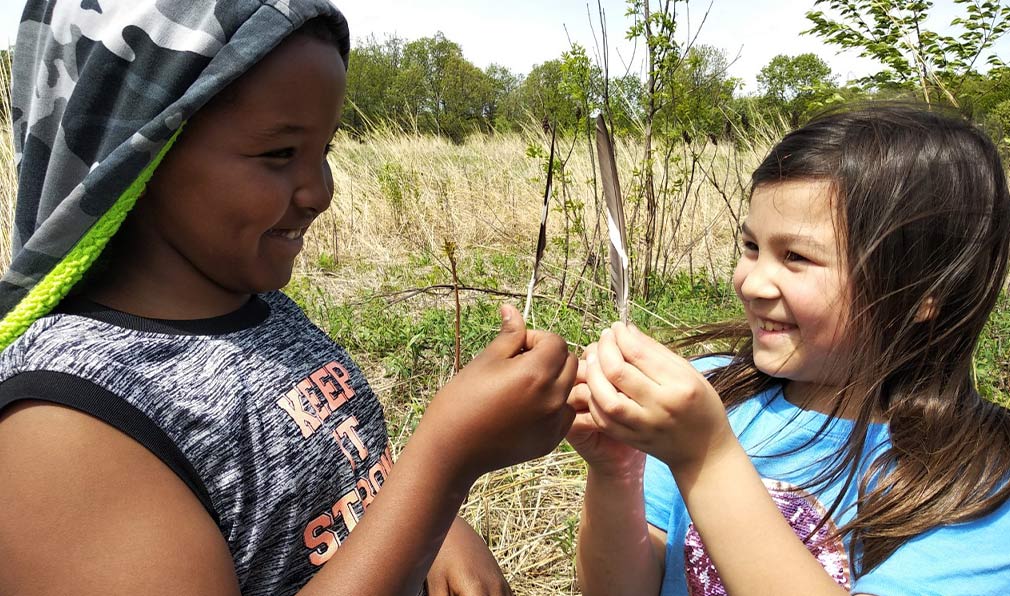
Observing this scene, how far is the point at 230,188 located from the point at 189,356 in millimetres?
246

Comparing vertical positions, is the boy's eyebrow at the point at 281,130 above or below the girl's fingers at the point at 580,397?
above

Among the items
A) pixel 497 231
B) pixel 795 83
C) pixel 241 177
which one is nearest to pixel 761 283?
pixel 241 177

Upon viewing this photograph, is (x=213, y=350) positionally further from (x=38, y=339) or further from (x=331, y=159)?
(x=331, y=159)

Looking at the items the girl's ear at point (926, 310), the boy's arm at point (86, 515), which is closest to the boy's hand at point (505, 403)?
the boy's arm at point (86, 515)

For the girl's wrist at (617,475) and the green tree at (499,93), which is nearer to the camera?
the girl's wrist at (617,475)

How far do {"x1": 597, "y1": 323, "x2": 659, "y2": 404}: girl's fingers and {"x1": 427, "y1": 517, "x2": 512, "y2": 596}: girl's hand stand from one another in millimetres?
461

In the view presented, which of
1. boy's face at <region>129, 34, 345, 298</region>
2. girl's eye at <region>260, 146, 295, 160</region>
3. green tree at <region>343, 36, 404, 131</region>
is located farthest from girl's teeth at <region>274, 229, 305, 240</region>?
green tree at <region>343, 36, 404, 131</region>

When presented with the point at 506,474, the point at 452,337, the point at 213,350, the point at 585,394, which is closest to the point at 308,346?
the point at 213,350

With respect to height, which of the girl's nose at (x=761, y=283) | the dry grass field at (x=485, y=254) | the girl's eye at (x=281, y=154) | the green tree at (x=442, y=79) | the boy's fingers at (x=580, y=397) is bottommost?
the dry grass field at (x=485, y=254)

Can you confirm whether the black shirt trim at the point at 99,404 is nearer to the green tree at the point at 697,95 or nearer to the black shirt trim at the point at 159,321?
the black shirt trim at the point at 159,321

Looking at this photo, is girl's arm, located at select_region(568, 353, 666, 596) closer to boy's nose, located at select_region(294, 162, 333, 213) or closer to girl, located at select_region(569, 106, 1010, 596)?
girl, located at select_region(569, 106, 1010, 596)

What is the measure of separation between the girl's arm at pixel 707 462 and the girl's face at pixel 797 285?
305 mm

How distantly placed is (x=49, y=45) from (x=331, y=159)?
7.21 metres

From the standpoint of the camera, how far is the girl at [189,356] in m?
0.80
